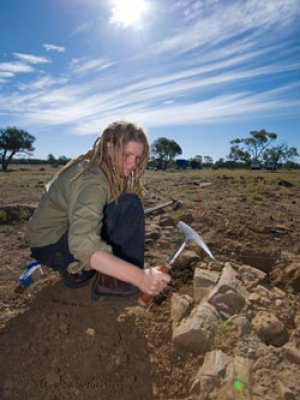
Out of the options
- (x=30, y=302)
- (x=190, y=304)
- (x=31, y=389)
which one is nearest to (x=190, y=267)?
(x=190, y=304)

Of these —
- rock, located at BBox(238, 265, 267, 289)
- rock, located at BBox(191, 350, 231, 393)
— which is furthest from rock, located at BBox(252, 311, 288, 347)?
rock, located at BBox(238, 265, 267, 289)

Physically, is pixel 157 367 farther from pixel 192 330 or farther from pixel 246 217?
pixel 246 217

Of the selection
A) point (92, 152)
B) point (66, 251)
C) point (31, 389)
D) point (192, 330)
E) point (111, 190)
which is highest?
point (92, 152)

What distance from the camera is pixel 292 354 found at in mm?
2049

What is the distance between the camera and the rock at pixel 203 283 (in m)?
2.84

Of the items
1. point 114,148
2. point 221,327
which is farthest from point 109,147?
point 221,327

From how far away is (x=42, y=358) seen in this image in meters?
2.10

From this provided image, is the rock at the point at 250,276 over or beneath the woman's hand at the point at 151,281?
beneath

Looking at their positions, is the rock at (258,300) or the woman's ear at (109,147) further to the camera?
the rock at (258,300)

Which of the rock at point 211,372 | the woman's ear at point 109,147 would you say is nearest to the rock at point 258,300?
the rock at point 211,372

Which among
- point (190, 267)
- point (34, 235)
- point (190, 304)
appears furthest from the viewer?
point (190, 267)

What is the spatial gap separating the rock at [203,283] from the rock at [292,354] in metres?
0.86

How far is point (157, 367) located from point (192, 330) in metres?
0.36

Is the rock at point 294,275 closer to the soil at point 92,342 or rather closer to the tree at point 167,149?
the soil at point 92,342
